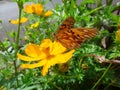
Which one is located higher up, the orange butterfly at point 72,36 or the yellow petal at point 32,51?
the orange butterfly at point 72,36

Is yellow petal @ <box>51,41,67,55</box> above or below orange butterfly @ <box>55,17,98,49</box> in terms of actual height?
below

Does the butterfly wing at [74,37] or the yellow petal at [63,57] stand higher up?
the butterfly wing at [74,37]

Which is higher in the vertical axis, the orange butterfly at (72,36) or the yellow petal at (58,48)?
the orange butterfly at (72,36)

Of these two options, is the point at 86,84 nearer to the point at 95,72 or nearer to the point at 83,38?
the point at 95,72

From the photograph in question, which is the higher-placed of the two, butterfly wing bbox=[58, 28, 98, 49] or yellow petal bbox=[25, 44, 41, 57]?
butterfly wing bbox=[58, 28, 98, 49]

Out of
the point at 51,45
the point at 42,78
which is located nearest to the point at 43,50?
the point at 51,45

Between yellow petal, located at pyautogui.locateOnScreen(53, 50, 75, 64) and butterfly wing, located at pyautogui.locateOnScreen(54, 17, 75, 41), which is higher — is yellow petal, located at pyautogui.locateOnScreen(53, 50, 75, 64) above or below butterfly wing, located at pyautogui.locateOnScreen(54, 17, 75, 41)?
below

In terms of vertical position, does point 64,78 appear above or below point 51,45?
below

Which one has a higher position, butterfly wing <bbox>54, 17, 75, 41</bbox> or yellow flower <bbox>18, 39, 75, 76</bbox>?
butterfly wing <bbox>54, 17, 75, 41</bbox>

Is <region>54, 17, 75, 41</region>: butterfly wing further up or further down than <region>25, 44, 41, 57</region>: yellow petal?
further up

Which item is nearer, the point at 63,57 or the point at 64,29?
the point at 63,57

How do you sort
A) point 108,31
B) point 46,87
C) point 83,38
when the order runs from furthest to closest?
point 108,31
point 46,87
point 83,38
